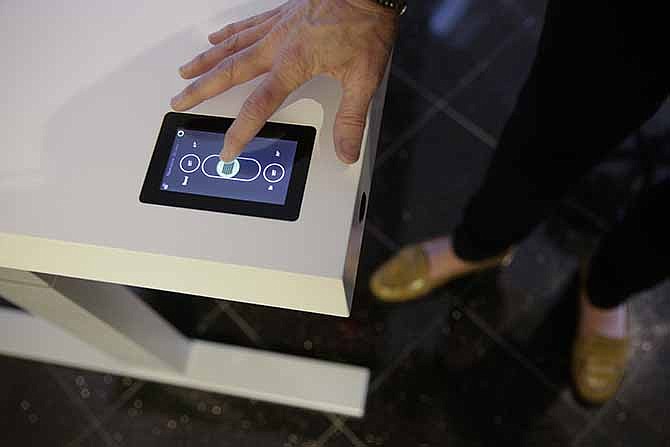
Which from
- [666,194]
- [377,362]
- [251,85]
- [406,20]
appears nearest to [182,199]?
[251,85]

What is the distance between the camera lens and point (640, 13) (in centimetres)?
57

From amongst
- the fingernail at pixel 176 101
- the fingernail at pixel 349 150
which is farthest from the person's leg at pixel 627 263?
the fingernail at pixel 176 101

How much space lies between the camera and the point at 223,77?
51 cm

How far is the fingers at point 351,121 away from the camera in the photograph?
1.59ft

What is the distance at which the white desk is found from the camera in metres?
0.46

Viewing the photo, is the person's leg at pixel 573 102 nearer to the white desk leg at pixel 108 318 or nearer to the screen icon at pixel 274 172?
the screen icon at pixel 274 172

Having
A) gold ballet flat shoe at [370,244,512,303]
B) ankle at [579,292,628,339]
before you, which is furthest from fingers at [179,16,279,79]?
ankle at [579,292,628,339]

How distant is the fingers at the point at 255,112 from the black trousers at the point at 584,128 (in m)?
0.30

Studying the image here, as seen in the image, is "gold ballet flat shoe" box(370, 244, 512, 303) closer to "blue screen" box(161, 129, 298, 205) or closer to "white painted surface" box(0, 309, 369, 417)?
"white painted surface" box(0, 309, 369, 417)

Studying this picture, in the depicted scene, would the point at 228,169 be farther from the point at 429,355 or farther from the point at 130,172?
the point at 429,355

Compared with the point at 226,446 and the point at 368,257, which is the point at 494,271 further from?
the point at 226,446

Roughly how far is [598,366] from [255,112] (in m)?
0.86

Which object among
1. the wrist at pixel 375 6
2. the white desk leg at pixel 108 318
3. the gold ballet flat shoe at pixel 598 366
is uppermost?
the wrist at pixel 375 6

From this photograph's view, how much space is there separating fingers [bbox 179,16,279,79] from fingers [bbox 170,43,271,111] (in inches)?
0.5
